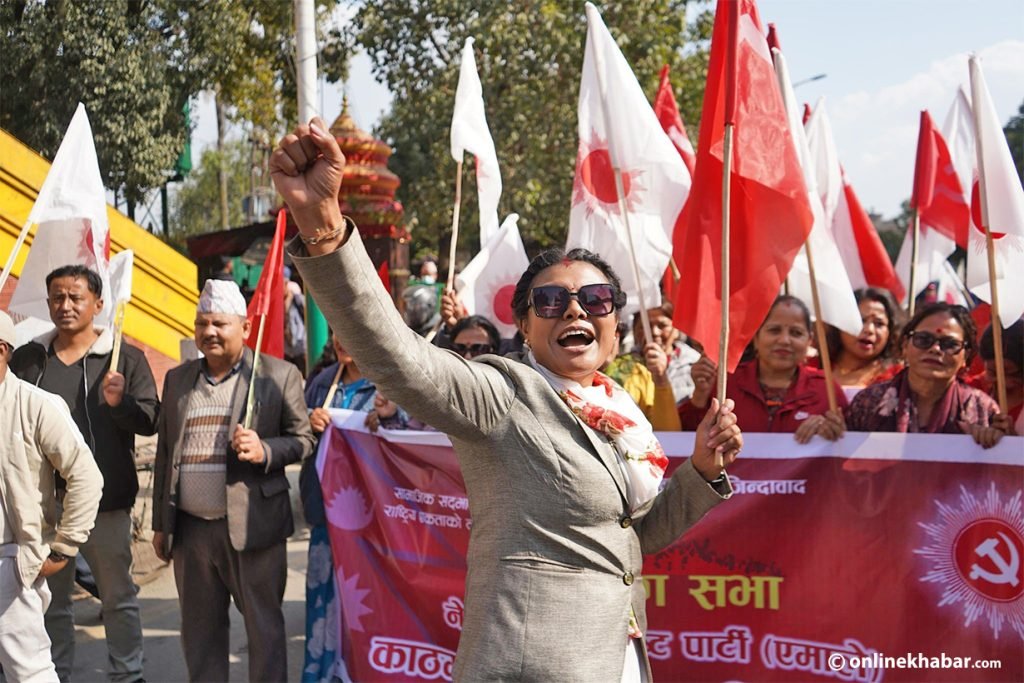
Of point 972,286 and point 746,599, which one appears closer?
point 746,599

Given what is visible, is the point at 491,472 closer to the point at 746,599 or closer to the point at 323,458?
the point at 746,599

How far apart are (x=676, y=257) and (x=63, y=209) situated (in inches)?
109

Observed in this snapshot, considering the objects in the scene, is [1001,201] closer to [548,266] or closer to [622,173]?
[622,173]

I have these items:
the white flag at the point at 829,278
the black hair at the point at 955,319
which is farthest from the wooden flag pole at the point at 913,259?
the black hair at the point at 955,319

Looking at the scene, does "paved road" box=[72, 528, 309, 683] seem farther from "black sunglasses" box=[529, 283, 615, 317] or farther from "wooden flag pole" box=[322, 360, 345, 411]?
"black sunglasses" box=[529, 283, 615, 317]

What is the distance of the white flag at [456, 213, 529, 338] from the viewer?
4.98 metres

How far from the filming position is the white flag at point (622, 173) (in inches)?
180

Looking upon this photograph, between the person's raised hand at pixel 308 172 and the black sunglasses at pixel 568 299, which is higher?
the person's raised hand at pixel 308 172

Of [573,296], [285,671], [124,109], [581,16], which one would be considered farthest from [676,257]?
[581,16]

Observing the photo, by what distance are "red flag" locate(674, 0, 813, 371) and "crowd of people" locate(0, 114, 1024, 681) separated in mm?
511

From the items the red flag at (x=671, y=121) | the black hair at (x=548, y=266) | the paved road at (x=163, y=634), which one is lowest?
the paved road at (x=163, y=634)

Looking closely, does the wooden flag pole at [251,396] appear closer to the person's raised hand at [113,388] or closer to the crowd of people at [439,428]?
the crowd of people at [439,428]

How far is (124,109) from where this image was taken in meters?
9.19

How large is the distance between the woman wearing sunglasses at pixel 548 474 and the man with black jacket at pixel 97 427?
2646 mm
